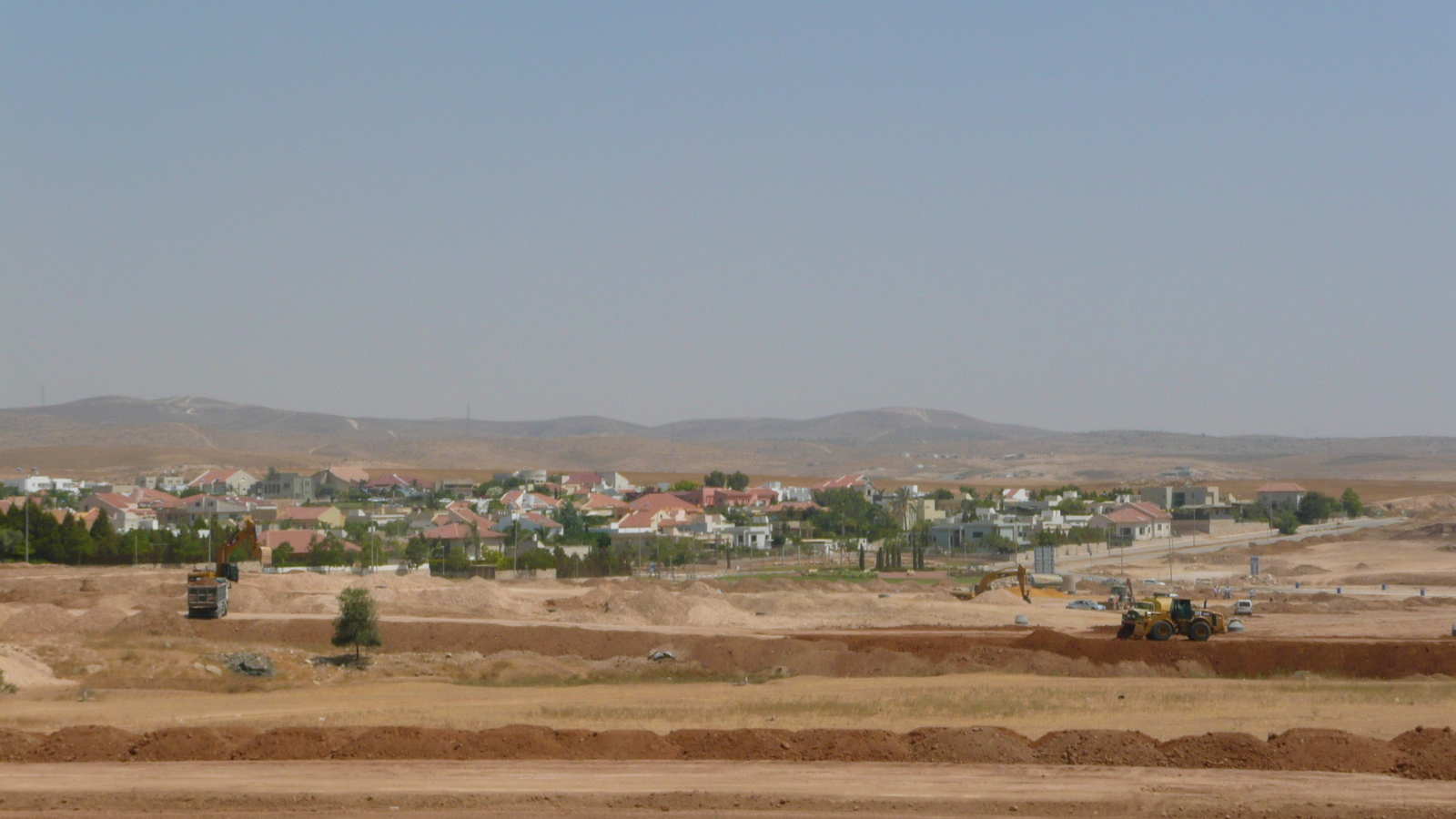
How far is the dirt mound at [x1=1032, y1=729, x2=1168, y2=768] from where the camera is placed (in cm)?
2367

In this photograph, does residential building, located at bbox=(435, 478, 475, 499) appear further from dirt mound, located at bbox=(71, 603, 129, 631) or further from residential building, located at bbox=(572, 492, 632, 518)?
dirt mound, located at bbox=(71, 603, 129, 631)

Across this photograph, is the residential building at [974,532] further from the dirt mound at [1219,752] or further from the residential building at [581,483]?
the dirt mound at [1219,752]

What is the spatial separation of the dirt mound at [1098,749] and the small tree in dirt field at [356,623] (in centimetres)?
2677

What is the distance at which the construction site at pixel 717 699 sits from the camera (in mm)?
21625

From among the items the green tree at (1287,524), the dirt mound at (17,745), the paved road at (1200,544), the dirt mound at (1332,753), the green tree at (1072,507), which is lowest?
the paved road at (1200,544)

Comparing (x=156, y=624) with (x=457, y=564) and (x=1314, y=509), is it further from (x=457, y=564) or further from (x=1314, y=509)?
(x=1314, y=509)

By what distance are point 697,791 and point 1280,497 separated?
5519 inches

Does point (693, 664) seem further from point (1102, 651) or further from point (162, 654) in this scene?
point (162, 654)

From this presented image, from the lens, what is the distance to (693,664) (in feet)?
144

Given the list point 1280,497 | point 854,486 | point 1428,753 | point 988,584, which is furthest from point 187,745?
point 1280,497

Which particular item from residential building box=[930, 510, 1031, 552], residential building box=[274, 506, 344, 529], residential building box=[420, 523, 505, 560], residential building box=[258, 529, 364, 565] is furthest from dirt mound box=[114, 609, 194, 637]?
residential building box=[930, 510, 1031, 552]

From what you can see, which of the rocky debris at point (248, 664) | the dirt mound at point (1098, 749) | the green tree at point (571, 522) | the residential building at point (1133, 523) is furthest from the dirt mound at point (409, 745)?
the residential building at point (1133, 523)

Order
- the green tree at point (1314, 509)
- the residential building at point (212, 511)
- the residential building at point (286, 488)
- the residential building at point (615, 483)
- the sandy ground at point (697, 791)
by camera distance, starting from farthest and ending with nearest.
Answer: the residential building at point (615, 483), the residential building at point (286, 488), the green tree at point (1314, 509), the residential building at point (212, 511), the sandy ground at point (697, 791)

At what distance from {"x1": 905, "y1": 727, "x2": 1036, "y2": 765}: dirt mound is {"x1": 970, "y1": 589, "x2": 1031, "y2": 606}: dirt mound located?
1720 inches
